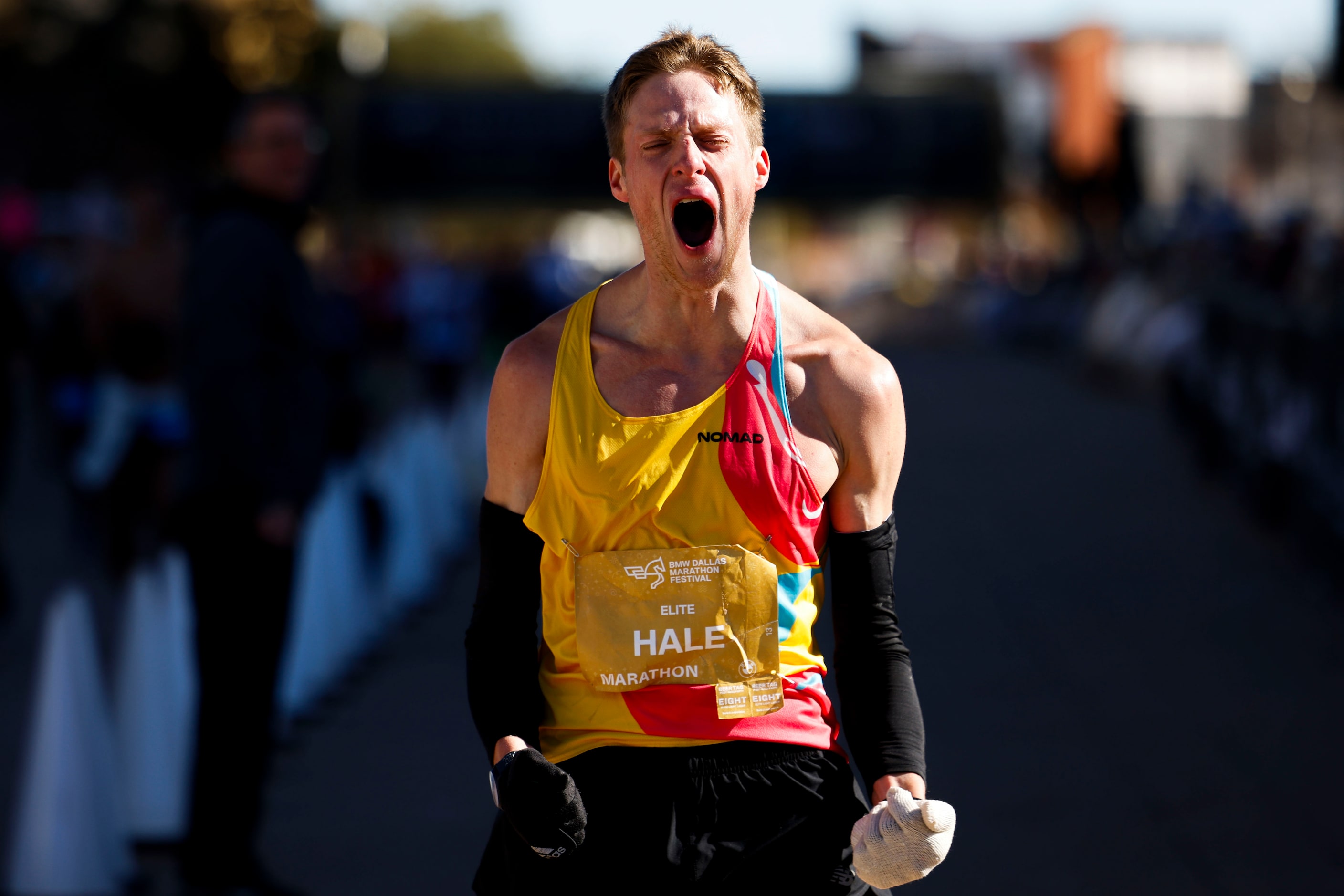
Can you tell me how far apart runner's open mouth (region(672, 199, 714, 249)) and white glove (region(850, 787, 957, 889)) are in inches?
32.4

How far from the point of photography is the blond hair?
2473mm

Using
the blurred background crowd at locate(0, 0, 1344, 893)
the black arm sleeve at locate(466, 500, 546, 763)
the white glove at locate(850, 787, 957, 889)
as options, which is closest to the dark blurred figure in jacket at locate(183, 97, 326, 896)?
the blurred background crowd at locate(0, 0, 1344, 893)

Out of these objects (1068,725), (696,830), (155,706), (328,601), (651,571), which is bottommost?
(1068,725)

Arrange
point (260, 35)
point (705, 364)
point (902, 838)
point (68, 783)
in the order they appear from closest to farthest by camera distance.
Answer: point (902, 838)
point (705, 364)
point (68, 783)
point (260, 35)

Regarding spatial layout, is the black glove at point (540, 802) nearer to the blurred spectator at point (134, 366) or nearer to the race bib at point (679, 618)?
the race bib at point (679, 618)

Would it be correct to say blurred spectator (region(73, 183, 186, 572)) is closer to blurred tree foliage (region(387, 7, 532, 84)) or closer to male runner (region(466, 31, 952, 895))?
male runner (region(466, 31, 952, 895))

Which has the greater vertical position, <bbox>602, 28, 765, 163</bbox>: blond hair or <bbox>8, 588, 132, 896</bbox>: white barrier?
<bbox>602, 28, 765, 163</bbox>: blond hair

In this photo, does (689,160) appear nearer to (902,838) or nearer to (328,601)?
(902,838)

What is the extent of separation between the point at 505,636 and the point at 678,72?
0.87 meters

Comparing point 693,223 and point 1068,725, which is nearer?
point 693,223

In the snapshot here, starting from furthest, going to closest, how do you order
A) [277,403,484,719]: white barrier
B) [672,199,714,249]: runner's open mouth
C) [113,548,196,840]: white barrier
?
1. [277,403,484,719]: white barrier
2. [113,548,196,840]: white barrier
3. [672,199,714,249]: runner's open mouth

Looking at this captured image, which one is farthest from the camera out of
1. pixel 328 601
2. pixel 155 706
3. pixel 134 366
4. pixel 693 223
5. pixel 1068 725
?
pixel 134 366

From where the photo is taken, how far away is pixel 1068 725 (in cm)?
671

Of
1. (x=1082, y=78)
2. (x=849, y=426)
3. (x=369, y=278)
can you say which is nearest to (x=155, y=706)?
(x=849, y=426)
